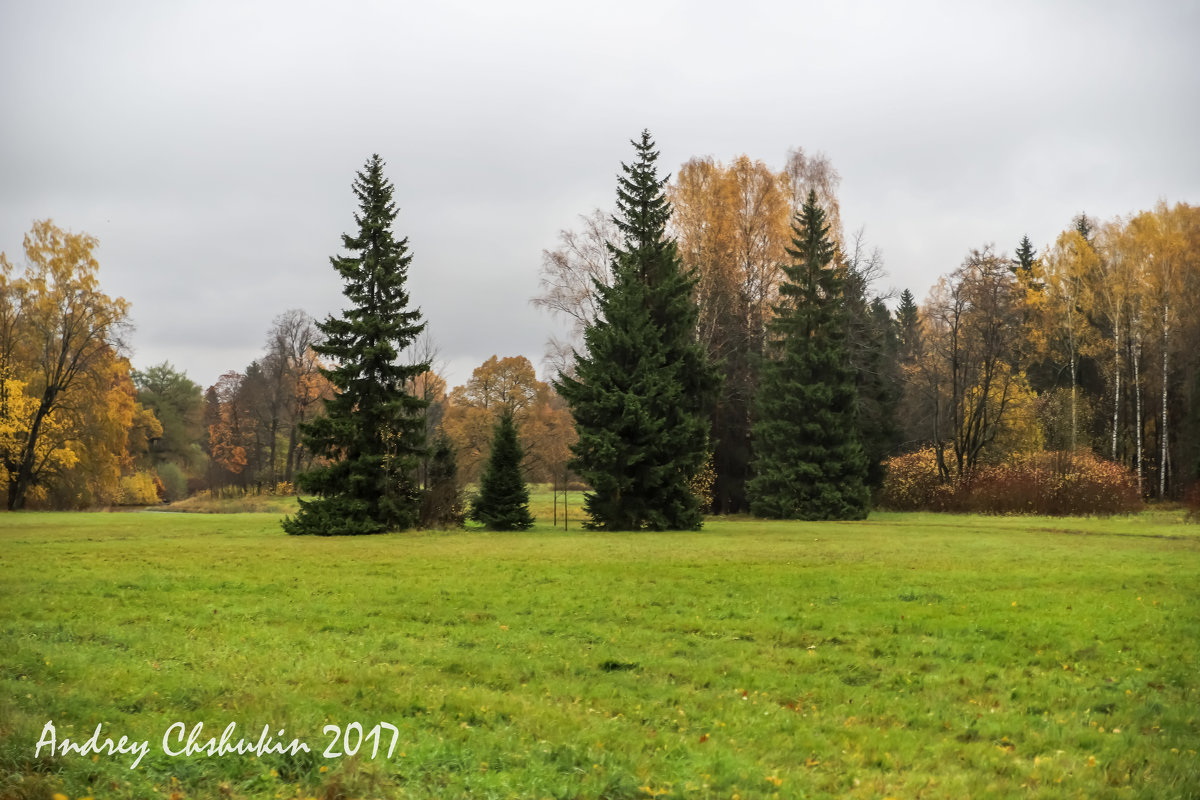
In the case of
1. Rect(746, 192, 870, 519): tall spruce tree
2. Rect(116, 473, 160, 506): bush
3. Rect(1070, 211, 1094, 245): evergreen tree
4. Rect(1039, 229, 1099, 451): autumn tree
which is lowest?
Rect(116, 473, 160, 506): bush

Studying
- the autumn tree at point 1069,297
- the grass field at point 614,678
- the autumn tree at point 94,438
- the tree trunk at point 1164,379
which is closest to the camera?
the grass field at point 614,678

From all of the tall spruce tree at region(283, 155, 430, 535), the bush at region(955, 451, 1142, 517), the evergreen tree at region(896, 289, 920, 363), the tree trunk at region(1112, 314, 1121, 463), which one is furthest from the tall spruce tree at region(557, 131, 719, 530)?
the tree trunk at region(1112, 314, 1121, 463)

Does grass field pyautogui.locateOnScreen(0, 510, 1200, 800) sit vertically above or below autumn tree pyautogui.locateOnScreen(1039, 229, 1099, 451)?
below

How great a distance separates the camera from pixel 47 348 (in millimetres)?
41938

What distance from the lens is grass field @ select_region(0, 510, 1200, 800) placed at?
547cm

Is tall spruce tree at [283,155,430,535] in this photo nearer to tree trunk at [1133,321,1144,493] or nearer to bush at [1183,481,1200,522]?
bush at [1183,481,1200,522]

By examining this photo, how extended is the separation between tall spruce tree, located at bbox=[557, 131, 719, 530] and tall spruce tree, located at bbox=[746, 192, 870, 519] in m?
6.26

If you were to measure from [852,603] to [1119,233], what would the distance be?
135ft

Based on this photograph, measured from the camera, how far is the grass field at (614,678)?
5.47 meters

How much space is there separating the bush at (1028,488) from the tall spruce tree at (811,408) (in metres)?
6.29

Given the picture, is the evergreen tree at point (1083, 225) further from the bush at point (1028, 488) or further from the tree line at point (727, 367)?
the bush at point (1028, 488)

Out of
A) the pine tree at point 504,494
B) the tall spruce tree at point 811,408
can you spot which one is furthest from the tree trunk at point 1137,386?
the pine tree at point 504,494

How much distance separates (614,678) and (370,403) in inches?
858

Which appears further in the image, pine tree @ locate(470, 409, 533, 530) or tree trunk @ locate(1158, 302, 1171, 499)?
tree trunk @ locate(1158, 302, 1171, 499)
